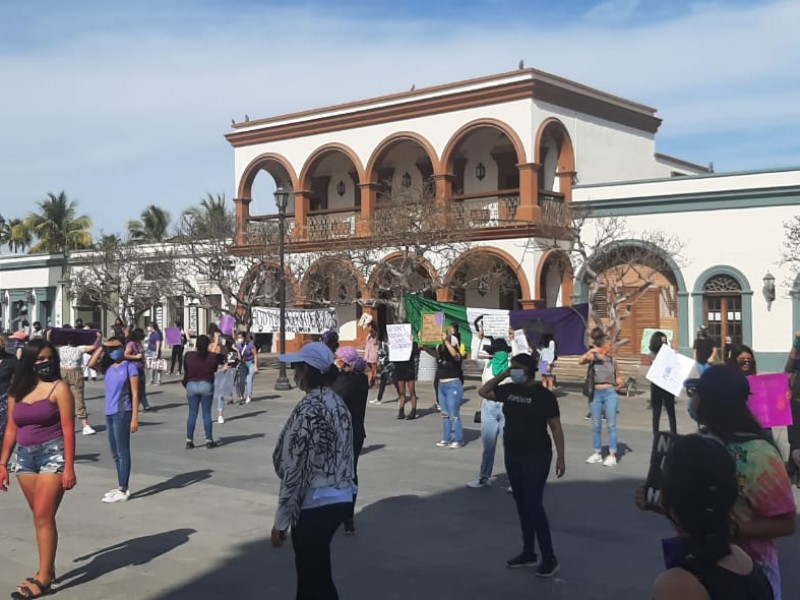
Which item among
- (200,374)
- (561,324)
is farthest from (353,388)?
(561,324)

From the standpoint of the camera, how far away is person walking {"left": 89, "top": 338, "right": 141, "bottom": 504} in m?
9.85

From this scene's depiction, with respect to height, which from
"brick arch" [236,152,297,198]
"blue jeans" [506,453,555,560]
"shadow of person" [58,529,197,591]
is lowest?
"shadow of person" [58,529,197,591]

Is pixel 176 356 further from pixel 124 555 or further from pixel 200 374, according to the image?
pixel 124 555

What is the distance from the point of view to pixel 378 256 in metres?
31.7

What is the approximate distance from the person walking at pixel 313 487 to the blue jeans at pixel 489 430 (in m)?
5.22

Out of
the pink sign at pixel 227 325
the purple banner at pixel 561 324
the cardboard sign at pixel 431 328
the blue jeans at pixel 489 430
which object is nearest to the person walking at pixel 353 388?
the blue jeans at pixel 489 430

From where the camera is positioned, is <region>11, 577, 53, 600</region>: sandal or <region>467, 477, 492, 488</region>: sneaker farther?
<region>467, 477, 492, 488</region>: sneaker

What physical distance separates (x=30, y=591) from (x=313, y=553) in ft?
8.38

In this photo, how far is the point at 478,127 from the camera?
30.5 m

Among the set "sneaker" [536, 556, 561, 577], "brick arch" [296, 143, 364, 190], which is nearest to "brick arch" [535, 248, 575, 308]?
"brick arch" [296, 143, 364, 190]

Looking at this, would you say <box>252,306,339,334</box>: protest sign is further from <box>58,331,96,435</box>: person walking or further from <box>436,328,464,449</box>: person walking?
<box>436,328,464,449</box>: person walking

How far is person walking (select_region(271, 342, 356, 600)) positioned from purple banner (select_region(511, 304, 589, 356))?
16.2 meters

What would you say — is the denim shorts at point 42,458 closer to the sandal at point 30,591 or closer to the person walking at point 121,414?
the sandal at point 30,591

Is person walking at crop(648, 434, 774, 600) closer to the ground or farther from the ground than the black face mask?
closer to the ground
